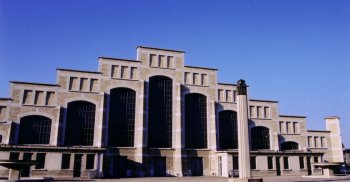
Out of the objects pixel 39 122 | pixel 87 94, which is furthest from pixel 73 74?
pixel 39 122

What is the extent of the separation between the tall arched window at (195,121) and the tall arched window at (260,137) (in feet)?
29.7

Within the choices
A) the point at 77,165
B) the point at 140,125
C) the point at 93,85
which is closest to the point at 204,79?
the point at 140,125

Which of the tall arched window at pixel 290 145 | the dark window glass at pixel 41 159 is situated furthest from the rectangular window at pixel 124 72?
the tall arched window at pixel 290 145

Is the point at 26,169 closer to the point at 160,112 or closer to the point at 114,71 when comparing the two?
the point at 114,71

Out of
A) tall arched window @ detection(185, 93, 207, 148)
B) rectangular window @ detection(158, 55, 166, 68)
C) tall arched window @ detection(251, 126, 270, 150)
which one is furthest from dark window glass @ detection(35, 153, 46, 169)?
tall arched window @ detection(251, 126, 270, 150)

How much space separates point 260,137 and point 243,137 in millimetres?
27552

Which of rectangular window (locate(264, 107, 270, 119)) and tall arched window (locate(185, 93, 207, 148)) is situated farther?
rectangular window (locate(264, 107, 270, 119))

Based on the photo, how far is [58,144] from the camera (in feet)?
128

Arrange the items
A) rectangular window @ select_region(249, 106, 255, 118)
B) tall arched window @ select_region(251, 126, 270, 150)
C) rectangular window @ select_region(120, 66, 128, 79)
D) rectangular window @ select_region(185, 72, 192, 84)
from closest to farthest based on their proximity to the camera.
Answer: rectangular window @ select_region(120, 66, 128, 79) → rectangular window @ select_region(185, 72, 192, 84) → tall arched window @ select_region(251, 126, 270, 150) → rectangular window @ select_region(249, 106, 255, 118)

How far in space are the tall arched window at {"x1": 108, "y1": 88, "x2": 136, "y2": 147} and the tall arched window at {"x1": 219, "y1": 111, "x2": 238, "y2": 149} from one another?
1432 centimetres

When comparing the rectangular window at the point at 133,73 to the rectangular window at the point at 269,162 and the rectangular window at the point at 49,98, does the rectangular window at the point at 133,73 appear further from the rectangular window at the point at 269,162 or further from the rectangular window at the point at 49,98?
the rectangular window at the point at 269,162

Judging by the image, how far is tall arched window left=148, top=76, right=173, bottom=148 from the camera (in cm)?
4409

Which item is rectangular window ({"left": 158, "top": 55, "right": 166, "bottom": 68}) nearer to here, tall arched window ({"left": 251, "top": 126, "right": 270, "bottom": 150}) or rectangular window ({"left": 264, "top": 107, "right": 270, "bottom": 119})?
tall arched window ({"left": 251, "top": 126, "right": 270, "bottom": 150})

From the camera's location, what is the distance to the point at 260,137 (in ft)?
166
